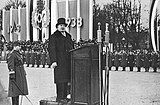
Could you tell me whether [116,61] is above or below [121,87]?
above

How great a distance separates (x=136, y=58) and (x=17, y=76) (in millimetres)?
1090

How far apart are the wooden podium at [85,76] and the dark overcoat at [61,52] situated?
155 millimetres

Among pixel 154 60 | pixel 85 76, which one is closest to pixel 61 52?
pixel 85 76

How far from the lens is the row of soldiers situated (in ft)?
8.98

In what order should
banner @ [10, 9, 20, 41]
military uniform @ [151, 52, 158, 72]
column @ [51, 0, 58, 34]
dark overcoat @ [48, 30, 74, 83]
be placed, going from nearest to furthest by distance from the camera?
1. military uniform @ [151, 52, 158, 72]
2. dark overcoat @ [48, 30, 74, 83]
3. column @ [51, 0, 58, 34]
4. banner @ [10, 9, 20, 41]

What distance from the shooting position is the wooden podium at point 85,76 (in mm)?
2590

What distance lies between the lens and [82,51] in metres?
2.59

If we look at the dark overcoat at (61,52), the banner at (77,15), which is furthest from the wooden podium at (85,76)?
the banner at (77,15)

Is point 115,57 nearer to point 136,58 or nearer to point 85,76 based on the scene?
point 136,58

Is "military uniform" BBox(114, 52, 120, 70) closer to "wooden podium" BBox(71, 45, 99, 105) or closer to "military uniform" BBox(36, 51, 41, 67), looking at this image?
"wooden podium" BBox(71, 45, 99, 105)

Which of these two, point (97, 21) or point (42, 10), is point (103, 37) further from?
point (42, 10)

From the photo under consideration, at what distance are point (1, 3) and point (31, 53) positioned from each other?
70 cm

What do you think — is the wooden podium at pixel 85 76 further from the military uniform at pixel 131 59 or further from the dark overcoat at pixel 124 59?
the military uniform at pixel 131 59

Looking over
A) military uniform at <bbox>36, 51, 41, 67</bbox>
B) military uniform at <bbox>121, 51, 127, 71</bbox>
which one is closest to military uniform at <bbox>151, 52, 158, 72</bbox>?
military uniform at <bbox>121, 51, 127, 71</bbox>
